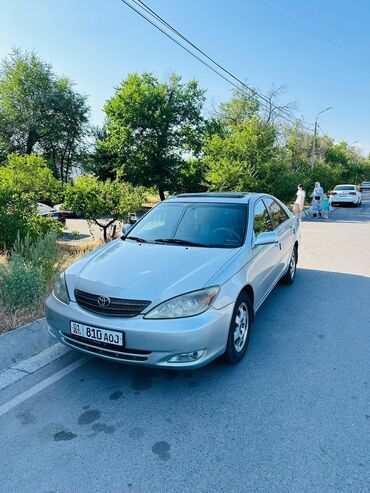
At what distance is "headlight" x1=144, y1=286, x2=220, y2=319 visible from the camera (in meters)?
2.59

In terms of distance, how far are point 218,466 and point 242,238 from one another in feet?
6.90

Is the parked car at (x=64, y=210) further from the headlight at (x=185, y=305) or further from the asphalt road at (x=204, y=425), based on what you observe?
the headlight at (x=185, y=305)

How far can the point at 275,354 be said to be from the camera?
3.43 meters

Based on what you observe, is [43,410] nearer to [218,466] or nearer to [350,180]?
[218,466]

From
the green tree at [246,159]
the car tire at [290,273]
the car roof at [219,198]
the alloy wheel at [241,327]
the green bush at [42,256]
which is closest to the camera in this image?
the alloy wheel at [241,327]

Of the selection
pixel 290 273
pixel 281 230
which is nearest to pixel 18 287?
pixel 281 230

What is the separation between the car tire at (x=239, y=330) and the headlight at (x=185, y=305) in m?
0.39

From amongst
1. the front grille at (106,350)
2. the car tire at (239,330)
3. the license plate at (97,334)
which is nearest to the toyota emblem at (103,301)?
the license plate at (97,334)

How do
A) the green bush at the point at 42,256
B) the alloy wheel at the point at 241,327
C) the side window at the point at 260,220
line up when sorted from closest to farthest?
the alloy wheel at the point at 241,327 < the side window at the point at 260,220 < the green bush at the point at 42,256

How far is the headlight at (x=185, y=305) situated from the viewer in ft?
8.48

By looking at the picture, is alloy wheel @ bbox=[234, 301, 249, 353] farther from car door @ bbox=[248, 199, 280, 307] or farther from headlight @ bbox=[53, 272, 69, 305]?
headlight @ bbox=[53, 272, 69, 305]

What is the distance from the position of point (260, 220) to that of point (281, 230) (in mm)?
876

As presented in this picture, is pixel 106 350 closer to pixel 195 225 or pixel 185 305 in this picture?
pixel 185 305

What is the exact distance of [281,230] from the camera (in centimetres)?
493
